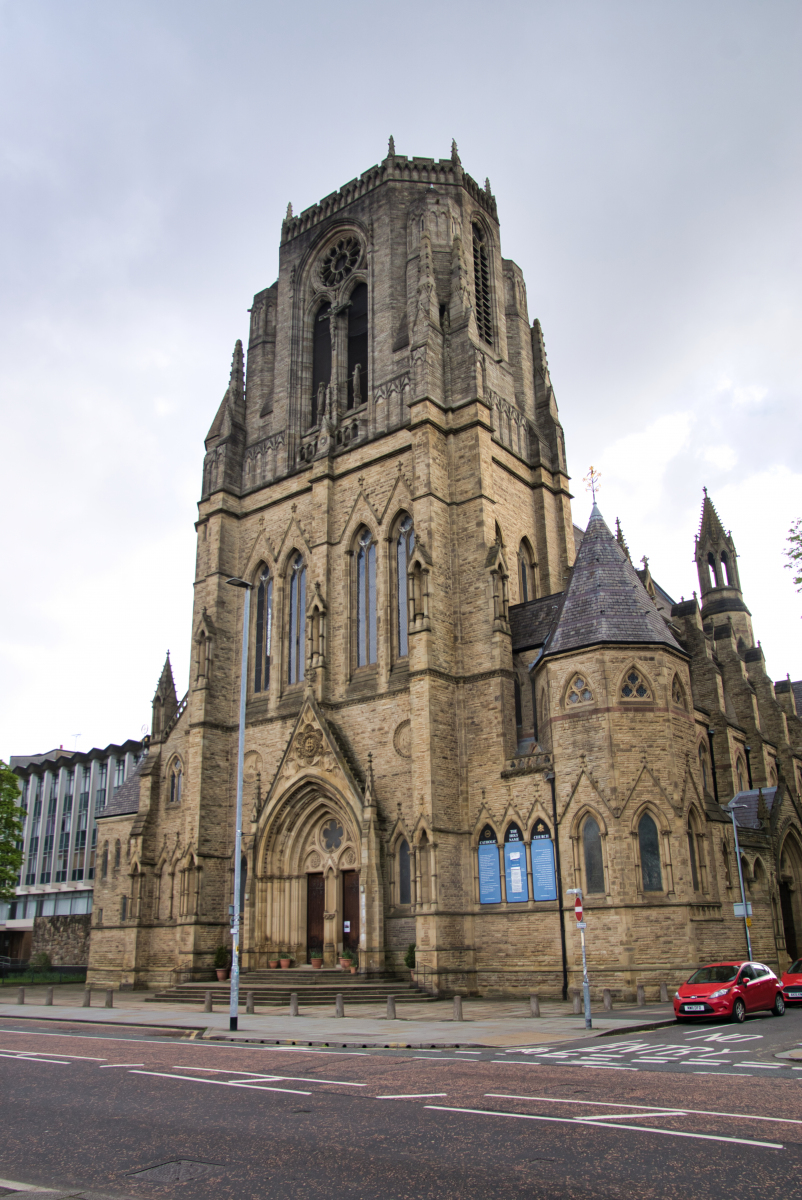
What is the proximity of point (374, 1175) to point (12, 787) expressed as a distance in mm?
38690

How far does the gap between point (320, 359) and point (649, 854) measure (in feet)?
83.3

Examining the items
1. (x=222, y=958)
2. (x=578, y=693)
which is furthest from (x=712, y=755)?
(x=222, y=958)

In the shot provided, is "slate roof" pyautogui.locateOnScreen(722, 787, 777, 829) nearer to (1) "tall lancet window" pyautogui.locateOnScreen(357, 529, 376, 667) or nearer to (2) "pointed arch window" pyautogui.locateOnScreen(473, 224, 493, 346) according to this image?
(1) "tall lancet window" pyautogui.locateOnScreen(357, 529, 376, 667)

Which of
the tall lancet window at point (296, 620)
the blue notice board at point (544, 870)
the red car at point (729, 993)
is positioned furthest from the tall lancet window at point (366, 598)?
the red car at point (729, 993)

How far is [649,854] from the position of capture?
24906 mm

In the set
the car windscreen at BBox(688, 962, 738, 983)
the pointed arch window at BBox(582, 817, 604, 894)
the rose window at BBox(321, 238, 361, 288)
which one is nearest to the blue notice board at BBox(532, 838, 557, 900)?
the pointed arch window at BBox(582, 817, 604, 894)

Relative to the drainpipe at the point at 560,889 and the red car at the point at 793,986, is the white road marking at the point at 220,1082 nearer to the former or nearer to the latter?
the drainpipe at the point at 560,889

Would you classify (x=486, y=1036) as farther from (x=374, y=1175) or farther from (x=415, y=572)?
(x=415, y=572)

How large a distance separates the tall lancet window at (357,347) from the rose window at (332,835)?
53.6ft

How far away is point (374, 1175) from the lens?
6.57m

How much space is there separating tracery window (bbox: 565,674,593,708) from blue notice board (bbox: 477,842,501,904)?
5.11 meters

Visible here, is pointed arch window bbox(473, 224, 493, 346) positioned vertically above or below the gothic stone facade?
above

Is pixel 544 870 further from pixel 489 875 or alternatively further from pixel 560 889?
pixel 489 875

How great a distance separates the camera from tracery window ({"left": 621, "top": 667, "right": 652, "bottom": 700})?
1029 inches
